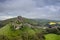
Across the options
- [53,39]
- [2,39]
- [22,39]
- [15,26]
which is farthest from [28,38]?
[15,26]

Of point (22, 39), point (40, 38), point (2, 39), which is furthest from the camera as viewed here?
point (40, 38)

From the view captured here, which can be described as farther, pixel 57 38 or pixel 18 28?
pixel 18 28

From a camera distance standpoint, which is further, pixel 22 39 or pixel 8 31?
pixel 8 31

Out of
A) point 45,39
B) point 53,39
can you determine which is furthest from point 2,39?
point 53,39

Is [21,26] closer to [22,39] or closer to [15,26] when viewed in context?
[15,26]

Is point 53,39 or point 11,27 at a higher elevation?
point 11,27

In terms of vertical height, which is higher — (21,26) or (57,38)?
(21,26)

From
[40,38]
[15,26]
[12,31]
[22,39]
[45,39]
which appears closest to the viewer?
[22,39]

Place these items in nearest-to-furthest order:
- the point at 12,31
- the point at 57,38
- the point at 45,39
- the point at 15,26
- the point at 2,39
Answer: the point at 2,39 < the point at 45,39 < the point at 57,38 < the point at 12,31 < the point at 15,26

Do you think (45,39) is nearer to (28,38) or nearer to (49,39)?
(49,39)
